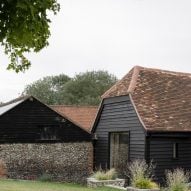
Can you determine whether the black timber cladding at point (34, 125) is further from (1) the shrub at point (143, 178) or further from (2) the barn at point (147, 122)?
(1) the shrub at point (143, 178)

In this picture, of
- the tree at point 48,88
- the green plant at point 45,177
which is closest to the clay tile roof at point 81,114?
the green plant at point 45,177

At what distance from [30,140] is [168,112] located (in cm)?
919

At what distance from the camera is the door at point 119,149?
27714 mm

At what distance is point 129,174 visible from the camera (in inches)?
1017

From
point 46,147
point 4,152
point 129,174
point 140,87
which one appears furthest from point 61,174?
point 140,87

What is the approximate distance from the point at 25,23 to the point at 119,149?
2045cm

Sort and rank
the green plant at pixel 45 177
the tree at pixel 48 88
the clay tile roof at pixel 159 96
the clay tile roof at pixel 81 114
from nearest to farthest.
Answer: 1. the clay tile roof at pixel 159 96
2. the green plant at pixel 45 177
3. the clay tile roof at pixel 81 114
4. the tree at pixel 48 88

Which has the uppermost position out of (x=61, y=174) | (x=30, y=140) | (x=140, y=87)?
(x=140, y=87)

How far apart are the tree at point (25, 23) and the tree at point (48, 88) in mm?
61379

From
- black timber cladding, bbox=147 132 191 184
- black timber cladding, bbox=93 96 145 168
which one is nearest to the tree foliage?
black timber cladding, bbox=93 96 145 168

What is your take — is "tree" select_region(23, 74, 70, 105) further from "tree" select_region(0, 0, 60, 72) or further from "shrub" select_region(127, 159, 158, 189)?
"tree" select_region(0, 0, 60, 72)

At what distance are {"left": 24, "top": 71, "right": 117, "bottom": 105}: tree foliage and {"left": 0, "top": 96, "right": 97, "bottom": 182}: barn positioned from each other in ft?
119

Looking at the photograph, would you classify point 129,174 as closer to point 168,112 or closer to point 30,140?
point 168,112

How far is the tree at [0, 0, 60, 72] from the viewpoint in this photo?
28.0ft
